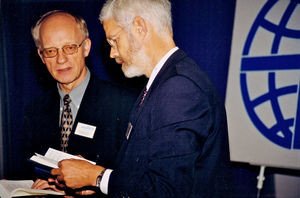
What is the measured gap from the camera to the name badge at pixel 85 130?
1666mm

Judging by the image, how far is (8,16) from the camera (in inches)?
115

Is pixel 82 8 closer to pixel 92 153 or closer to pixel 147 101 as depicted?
pixel 92 153

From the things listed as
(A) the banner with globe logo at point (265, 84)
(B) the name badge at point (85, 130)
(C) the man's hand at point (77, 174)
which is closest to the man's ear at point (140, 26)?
(C) the man's hand at point (77, 174)

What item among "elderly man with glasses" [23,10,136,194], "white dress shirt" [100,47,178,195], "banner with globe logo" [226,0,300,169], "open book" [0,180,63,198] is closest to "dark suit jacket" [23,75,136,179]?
"elderly man with glasses" [23,10,136,194]

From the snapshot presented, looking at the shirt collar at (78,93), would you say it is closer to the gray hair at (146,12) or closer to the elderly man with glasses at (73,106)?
the elderly man with glasses at (73,106)

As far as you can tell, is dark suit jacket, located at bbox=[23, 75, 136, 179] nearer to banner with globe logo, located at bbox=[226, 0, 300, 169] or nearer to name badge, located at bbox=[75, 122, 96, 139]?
name badge, located at bbox=[75, 122, 96, 139]

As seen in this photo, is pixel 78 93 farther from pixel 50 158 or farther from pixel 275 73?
pixel 275 73

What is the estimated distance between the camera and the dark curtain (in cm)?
235

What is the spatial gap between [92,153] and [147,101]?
2.72 ft

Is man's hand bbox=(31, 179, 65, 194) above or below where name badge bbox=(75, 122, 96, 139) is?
below

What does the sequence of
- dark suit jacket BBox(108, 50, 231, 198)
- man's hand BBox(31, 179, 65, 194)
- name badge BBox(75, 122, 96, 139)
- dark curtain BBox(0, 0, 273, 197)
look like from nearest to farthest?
dark suit jacket BBox(108, 50, 231, 198) < man's hand BBox(31, 179, 65, 194) < name badge BBox(75, 122, 96, 139) < dark curtain BBox(0, 0, 273, 197)

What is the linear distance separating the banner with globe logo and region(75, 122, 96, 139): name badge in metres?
1.30

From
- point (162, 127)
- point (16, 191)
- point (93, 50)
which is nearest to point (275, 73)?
Answer: point (162, 127)

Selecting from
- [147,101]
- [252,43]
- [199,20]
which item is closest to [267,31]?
[252,43]
